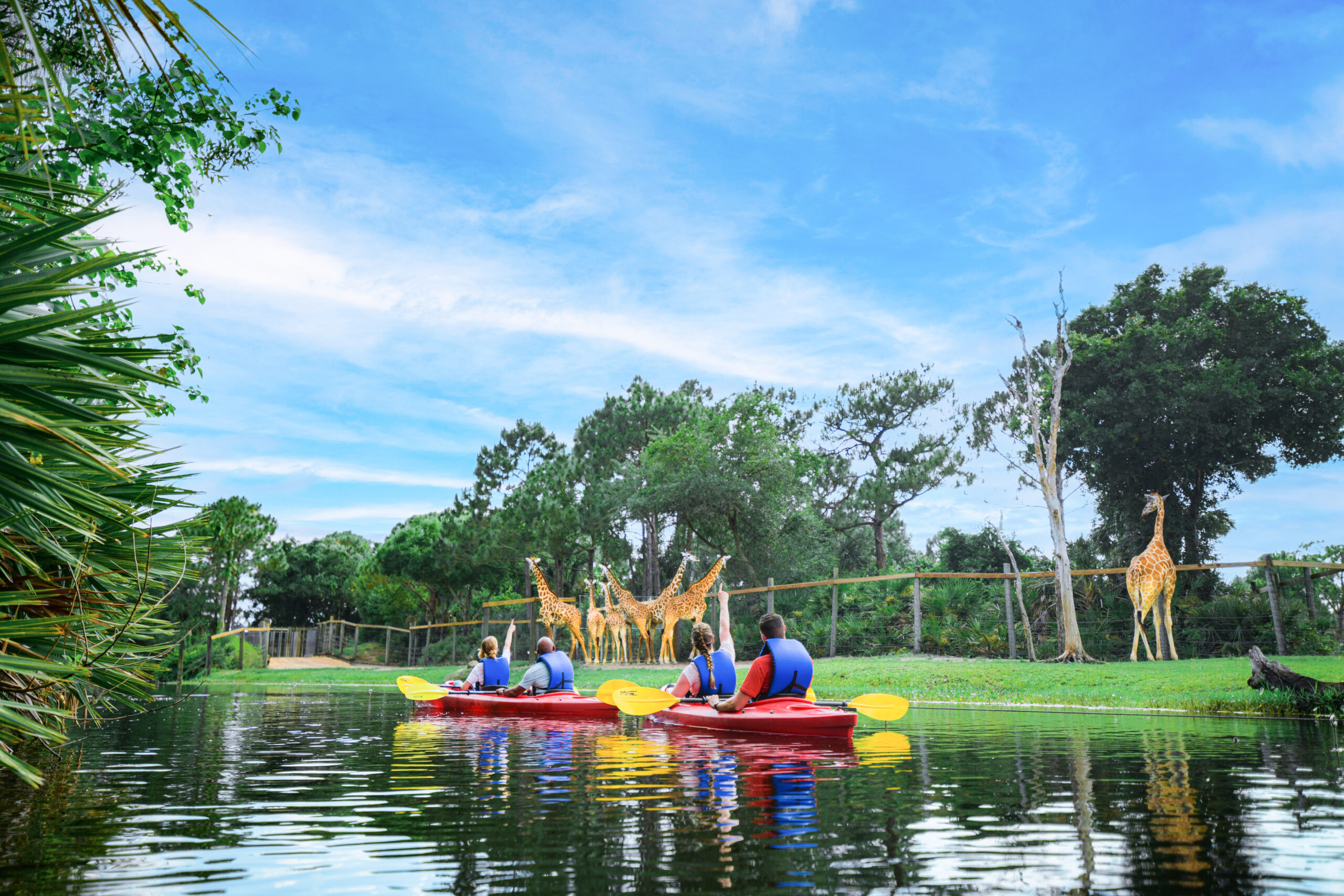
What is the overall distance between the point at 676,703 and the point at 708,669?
2.51ft

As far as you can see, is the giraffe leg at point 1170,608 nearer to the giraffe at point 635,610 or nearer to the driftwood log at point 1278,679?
the driftwood log at point 1278,679

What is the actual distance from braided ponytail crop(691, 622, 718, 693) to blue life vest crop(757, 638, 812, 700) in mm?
1215

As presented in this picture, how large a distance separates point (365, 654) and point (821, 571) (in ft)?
79.5

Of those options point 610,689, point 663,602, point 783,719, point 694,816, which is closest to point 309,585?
point 663,602

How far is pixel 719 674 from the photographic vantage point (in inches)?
440

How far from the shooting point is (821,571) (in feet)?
120

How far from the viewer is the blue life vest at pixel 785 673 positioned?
10.2 metres

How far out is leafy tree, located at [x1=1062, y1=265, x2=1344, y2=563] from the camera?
2839cm

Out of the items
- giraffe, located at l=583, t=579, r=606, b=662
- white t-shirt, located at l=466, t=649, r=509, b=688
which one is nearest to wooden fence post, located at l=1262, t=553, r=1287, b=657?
white t-shirt, located at l=466, t=649, r=509, b=688

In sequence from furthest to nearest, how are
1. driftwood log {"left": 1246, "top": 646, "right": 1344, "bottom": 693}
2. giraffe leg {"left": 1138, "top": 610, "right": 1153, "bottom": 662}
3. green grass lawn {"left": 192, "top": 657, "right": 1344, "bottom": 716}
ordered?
giraffe leg {"left": 1138, "top": 610, "right": 1153, "bottom": 662} < green grass lawn {"left": 192, "top": 657, "right": 1344, "bottom": 716} < driftwood log {"left": 1246, "top": 646, "right": 1344, "bottom": 693}

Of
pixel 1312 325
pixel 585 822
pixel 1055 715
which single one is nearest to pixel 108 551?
pixel 585 822

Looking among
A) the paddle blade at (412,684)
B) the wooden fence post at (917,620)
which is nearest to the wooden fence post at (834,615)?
the wooden fence post at (917,620)

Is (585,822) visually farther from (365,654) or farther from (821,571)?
(365,654)

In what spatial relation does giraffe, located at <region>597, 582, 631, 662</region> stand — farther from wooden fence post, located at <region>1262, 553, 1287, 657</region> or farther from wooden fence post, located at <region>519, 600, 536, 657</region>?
wooden fence post, located at <region>1262, 553, 1287, 657</region>
